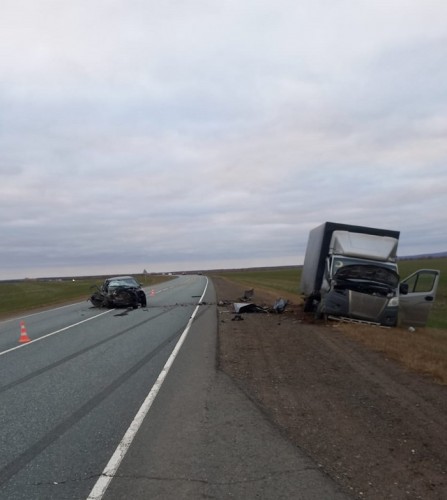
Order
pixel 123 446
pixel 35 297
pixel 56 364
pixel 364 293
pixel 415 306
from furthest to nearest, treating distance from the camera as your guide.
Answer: pixel 35 297 < pixel 364 293 < pixel 415 306 < pixel 56 364 < pixel 123 446

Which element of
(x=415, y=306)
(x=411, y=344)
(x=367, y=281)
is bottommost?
(x=411, y=344)

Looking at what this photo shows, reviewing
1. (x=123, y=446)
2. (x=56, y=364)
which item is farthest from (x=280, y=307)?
(x=123, y=446)

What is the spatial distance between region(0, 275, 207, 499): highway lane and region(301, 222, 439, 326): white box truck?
16.8 ft

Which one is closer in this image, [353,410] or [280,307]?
[353,410]

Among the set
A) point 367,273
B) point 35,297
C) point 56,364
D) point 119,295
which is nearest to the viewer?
point 56,364

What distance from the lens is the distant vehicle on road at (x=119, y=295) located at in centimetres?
2731

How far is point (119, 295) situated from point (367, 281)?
14.0 meters

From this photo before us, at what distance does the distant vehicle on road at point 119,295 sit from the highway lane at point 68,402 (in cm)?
1104

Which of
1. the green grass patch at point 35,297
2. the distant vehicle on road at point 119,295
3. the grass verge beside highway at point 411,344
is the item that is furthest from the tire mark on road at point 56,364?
the green grass patch at point 35,297

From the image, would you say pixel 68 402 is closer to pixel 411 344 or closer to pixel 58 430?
pixel 58 430

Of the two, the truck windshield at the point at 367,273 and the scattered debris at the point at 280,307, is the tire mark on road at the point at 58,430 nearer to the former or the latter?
the truck windshield at the point at 367,273

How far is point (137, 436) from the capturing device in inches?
233

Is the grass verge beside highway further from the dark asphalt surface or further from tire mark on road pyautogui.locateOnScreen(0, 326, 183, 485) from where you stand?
tire mark on road pyautogui.locateOnScreen(0, 326, 183, 485)

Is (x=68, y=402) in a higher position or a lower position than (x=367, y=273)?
lower
